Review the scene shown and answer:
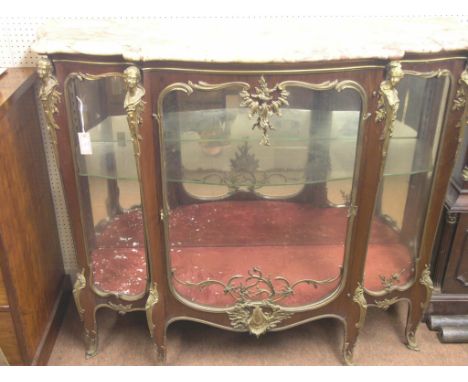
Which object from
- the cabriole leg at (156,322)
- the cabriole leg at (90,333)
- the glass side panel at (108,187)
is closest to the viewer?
A: the glass side panel at (108,187)

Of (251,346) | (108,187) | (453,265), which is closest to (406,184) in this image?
(453,265)

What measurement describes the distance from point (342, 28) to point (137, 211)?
739 millimetres

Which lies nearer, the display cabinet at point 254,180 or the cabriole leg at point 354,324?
the display cabinet at point 254,180

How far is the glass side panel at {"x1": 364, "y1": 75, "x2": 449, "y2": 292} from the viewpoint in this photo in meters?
1.18

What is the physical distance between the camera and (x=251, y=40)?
3.63ft

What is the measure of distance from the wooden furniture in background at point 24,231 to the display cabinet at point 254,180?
14 cm

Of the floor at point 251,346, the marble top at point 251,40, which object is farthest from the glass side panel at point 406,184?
the floor at point 251,346

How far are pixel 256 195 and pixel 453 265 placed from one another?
690mm

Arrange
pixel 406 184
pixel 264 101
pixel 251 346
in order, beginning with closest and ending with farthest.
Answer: pixel 264 101 → pixel 406 184 → pixel 251 346

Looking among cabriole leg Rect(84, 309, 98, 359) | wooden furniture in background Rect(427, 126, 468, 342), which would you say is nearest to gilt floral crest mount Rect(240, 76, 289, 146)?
wooden furniture in background Rect(427, 126, 468, 342)

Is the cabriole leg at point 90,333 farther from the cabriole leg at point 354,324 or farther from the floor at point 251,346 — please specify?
the cabriole leg at point 354,324

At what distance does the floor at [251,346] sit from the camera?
1520 mm

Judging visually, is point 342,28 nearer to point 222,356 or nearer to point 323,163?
point 323,163

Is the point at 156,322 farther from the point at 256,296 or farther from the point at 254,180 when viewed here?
the point at 254,180
